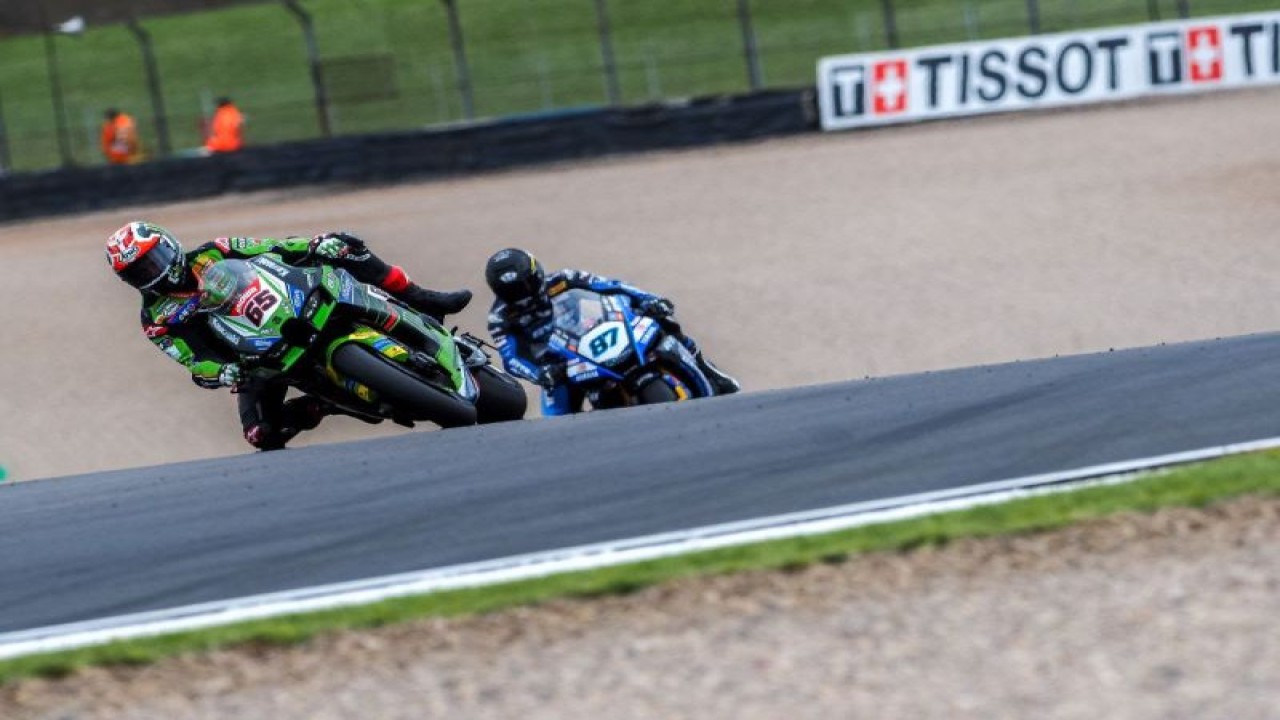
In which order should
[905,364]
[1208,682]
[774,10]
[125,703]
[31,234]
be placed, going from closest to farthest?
1. [1208,682]
2. [125,703]
3. [905,364]
4. [31,234]
5. [774,10]

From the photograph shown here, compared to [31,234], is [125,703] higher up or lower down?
lower down

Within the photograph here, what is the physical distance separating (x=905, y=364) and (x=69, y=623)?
28.6ft

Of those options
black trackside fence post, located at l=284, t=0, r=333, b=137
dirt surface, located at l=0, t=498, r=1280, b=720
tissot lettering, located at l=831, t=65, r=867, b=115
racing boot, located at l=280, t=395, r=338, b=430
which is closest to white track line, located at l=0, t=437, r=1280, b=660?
dirt surface, located at l=0, t=498, r=1280, b=720

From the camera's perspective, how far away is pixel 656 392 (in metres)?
10.7

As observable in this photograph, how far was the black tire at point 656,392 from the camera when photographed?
10.6m

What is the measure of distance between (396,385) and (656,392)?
1855mm

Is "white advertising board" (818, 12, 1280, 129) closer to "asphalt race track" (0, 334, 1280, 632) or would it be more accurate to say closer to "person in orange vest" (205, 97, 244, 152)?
"person in orange vest" (205, 97, 244, 152)

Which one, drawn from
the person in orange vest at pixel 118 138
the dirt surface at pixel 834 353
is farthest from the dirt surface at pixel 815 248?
the person in orange vest at pixel 118 138

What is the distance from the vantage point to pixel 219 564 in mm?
6219

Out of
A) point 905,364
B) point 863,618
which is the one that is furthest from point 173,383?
point 863,618

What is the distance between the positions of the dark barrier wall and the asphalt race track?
54.5 ft

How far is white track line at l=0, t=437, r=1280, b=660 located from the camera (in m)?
5.67

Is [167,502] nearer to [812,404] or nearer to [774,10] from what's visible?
[812,404]

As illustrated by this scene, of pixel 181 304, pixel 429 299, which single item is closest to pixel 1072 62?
pixel 429 299
